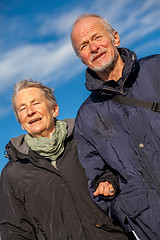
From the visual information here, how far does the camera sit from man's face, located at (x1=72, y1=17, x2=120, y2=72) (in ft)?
11.3

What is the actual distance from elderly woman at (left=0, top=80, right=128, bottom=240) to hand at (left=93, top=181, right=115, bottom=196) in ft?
1.23

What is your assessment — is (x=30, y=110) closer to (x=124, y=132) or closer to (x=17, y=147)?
(x=17, y=147)

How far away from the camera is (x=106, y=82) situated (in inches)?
124

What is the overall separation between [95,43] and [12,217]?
228 cm

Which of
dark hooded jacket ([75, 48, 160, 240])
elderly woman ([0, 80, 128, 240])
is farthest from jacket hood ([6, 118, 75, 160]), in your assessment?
dark hooded jacket ([75, 48, 160, 240])

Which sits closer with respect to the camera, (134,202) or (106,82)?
(134,202)

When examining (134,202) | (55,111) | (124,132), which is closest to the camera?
(134,202)

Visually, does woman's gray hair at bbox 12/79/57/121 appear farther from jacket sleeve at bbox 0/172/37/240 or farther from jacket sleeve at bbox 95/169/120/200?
jacket sleeve at bbox 95/169/120/200

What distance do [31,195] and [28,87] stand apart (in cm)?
134

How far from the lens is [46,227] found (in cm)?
354

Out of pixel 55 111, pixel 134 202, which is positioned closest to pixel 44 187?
pixel 55 111

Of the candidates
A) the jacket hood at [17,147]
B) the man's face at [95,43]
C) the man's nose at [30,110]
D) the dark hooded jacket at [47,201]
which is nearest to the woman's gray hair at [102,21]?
the man's face at [95,43]

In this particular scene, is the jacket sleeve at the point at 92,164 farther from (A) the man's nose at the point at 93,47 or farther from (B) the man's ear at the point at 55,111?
(A) the man's nose at the point at 93,47

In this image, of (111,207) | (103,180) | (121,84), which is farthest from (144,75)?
(111,207)
